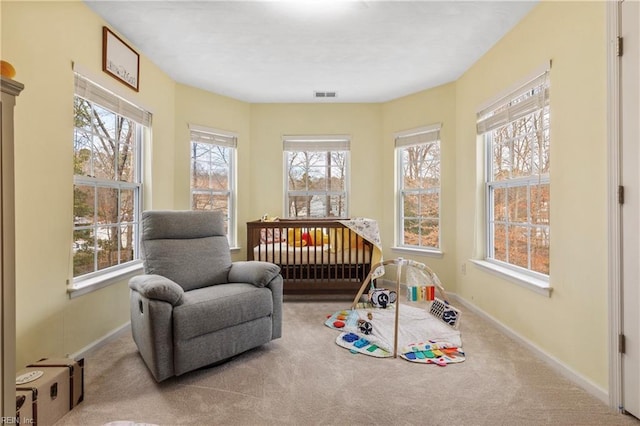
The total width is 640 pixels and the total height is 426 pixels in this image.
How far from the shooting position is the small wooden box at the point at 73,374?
155cm

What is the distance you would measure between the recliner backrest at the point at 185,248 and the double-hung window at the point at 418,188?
2306 mm

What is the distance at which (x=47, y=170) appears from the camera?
186cm

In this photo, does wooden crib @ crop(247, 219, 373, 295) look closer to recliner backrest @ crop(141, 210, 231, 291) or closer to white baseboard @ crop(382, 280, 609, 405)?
recliner backrest @ crop(141, 210, 231, 291)

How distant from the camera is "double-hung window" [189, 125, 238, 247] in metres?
3.63

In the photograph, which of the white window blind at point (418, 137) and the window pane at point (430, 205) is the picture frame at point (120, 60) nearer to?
the white window blind at point (418, 137)

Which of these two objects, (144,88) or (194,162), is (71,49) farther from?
(194,162)

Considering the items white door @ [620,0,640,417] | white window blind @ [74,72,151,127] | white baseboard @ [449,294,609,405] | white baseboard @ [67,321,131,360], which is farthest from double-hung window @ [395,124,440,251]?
white baseboard @ [67,321,131,360]

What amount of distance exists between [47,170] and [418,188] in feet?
11.2

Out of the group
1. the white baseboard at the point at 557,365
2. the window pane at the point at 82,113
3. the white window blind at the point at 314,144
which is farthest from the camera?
the white window blind at the point at 314,144

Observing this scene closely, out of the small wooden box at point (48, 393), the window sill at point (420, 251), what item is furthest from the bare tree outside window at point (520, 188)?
the small wooden box at point (48, 393)

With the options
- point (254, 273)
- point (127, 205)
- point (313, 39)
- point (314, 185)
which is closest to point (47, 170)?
point (127, 205)

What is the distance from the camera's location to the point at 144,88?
9.33 feet

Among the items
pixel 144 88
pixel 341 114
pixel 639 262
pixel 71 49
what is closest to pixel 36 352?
pixel 71 49

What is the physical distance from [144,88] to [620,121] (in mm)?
3421
